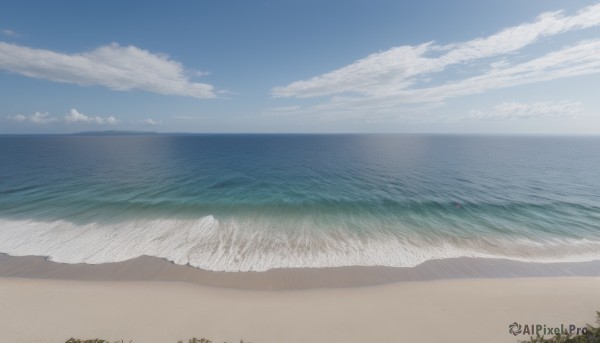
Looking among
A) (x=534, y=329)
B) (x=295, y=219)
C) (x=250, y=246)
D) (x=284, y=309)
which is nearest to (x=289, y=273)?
(x=284, y=309)

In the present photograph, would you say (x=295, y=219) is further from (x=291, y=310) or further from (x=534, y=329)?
(x=534, y=329)

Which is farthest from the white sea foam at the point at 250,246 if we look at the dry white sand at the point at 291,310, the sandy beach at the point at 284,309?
the dry white sand at the point at 291,310

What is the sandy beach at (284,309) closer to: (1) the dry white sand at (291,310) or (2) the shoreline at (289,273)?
(1) the dry white sand at (291,310)

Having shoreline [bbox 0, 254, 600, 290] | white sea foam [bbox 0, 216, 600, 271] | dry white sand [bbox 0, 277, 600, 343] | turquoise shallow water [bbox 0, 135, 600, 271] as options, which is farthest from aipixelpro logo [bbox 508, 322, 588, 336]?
turquoise shallow water [bbox 0, 135, 600, 271]

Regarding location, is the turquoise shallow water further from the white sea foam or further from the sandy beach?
the sandy beach

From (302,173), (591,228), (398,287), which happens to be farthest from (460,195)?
(302,173)

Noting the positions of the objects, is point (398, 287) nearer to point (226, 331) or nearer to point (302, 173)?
point (226, 331)

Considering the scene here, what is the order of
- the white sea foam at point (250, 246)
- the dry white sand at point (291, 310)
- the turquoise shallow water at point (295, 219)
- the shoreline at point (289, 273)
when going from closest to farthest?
1. the dry white sand at point (291, 310)
2. the shoreline at point (289, 273)
3. the white sea foam at point (250, 246)
4. the turquoise shallow water at point (295, 219)
